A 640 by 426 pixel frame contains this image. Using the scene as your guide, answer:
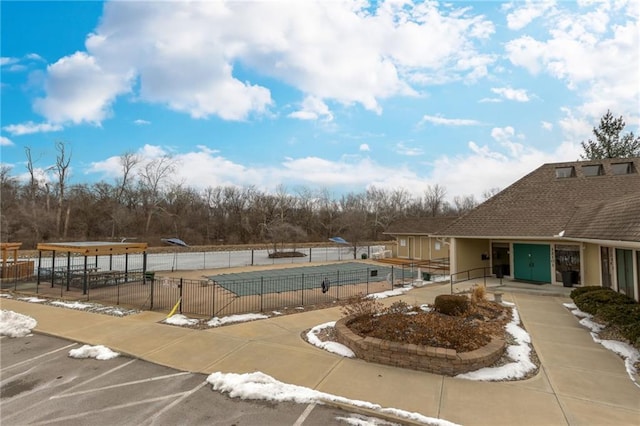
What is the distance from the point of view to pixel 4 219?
115ft

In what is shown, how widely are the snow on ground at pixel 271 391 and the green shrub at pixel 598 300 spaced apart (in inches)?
305

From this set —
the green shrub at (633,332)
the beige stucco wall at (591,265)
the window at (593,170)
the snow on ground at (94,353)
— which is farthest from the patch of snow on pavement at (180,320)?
the window at (593,170)

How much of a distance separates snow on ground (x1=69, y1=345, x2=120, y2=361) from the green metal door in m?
17.5

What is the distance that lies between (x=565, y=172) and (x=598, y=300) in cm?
1219

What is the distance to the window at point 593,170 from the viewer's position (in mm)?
18109

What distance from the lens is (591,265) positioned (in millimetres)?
14516

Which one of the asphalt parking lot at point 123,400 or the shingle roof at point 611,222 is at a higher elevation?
the shingle roof at point 611,222

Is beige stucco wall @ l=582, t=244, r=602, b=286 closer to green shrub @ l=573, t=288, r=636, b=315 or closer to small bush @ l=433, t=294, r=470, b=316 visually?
green shrub @ l=573, t=288, r=636, b=315

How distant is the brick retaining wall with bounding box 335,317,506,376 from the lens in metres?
5.86

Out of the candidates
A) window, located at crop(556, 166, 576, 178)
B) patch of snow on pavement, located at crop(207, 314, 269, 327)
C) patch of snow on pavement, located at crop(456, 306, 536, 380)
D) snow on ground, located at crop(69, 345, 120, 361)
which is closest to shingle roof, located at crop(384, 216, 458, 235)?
window, located at crop(556, 166, 576, 178)

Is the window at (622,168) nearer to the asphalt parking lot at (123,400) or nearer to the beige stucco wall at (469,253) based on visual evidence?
the beige stucco wall at (469,253)

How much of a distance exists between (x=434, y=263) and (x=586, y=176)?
421 inches

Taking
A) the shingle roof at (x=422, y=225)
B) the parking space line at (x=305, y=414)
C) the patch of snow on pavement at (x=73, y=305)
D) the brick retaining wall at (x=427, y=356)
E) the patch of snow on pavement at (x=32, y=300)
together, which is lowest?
the patch of snow on pavement at (x=32, y=300)

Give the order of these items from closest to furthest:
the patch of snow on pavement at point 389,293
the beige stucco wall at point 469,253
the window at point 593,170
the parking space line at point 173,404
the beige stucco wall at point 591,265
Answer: the parking space line at point 173,404
the patch of snow on pavement at point 389,293
the beige stucco wall at point 591,265
the beige stucco wall at point 469,253
the window at point 593,170
